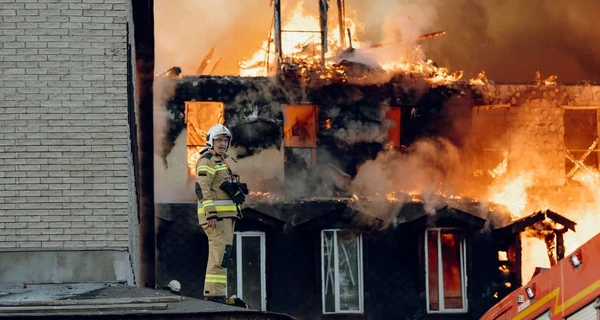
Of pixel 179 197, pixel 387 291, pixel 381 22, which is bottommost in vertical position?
pixel 387 291

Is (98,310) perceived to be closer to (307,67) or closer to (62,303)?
(62,303)

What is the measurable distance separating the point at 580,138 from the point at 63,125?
18.7 m

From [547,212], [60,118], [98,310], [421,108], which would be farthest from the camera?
[421,108]

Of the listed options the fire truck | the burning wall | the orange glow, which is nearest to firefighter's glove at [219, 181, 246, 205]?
the fire truck

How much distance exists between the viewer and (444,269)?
2741cm

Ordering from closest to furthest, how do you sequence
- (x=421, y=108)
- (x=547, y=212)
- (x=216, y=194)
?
(x=216, y=194) → (x=547, y=212) → (x=421, y=108)

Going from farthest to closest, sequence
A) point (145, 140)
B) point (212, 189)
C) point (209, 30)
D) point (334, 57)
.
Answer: point (209, 30)
point (334, 57)
point (145, 140)
point (212, 189)

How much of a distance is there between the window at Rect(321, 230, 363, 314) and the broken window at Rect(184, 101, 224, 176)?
335 cm

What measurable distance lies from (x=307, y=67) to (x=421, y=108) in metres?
2.65

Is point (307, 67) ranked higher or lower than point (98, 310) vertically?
higher

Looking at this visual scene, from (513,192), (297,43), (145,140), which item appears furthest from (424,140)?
(145,140)

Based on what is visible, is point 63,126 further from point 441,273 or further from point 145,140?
point 441,273

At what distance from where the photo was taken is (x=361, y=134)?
94.1 ft

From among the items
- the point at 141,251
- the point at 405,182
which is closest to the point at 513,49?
the point at 405,182
